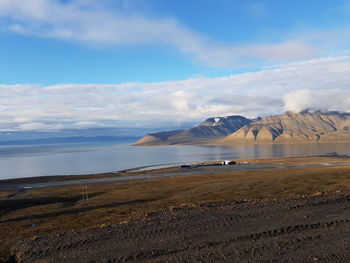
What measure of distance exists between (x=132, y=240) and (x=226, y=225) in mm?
6143

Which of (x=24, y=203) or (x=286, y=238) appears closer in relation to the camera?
(x=286, y=238)

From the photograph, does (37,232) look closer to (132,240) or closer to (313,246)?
(132,240)

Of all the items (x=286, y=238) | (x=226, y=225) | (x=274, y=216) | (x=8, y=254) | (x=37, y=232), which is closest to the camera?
(x=286, y=238)

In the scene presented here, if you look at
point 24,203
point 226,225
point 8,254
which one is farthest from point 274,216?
point 24,203

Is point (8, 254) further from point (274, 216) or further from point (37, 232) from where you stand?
point (274, 216)

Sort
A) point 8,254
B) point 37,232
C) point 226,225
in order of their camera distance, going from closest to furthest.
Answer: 1. point 8,254
2. point 226,225
3. point 37,232

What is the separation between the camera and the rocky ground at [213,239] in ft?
46.8

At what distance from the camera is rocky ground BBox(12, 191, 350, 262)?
1426 centimetres

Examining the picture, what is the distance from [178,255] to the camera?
47.4ft

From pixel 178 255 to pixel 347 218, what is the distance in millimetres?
12434

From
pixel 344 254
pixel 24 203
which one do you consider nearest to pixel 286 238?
pixel 344 254

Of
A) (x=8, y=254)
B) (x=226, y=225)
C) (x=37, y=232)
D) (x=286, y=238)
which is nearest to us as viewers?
(x=286, y=238)

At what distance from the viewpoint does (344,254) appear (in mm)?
13852

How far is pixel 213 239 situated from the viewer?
1639 centimetres
